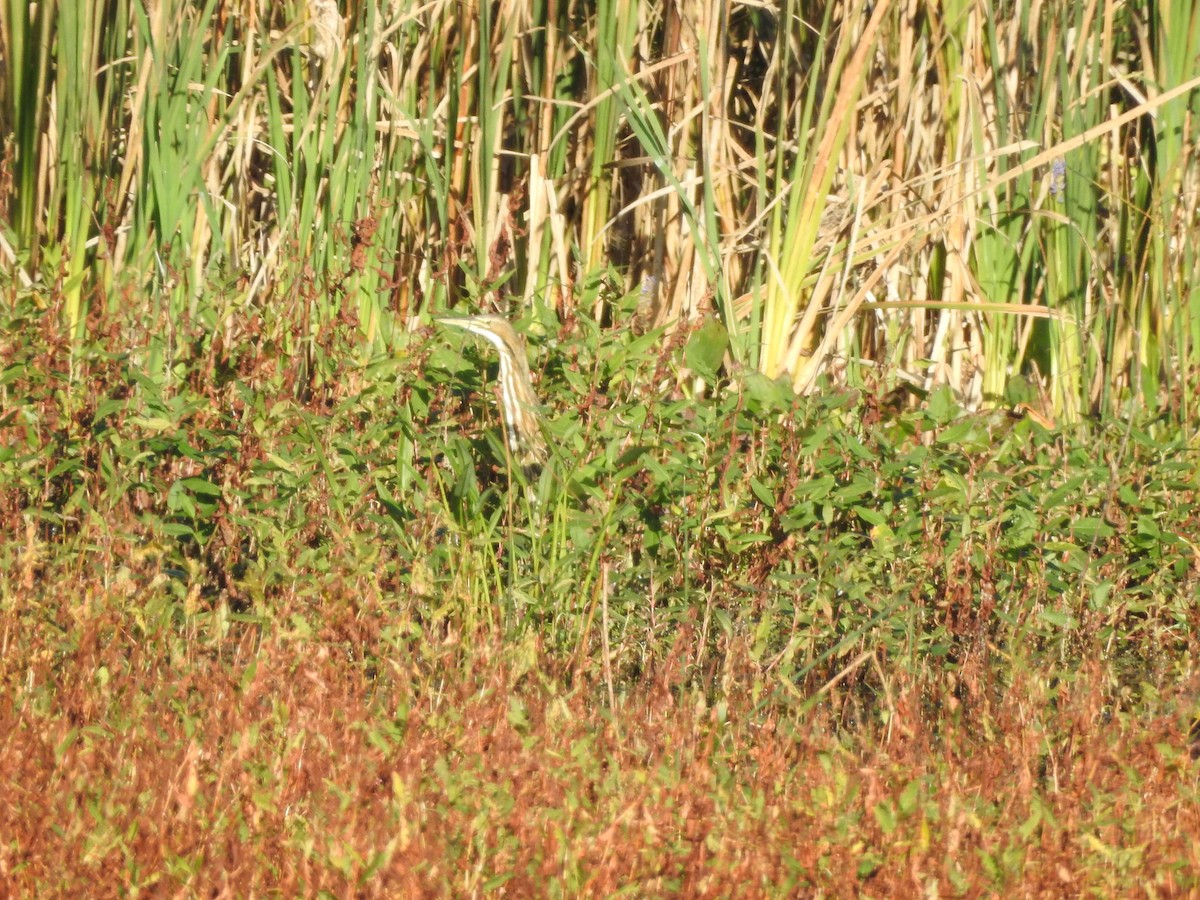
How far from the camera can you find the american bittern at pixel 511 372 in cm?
420

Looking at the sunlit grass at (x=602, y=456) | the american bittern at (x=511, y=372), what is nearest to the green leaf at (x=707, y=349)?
the sunlit grass at (x=602, y=456)

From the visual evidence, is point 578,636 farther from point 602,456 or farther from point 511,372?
point 511,372

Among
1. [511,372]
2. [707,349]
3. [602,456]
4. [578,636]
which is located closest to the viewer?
[578,636]

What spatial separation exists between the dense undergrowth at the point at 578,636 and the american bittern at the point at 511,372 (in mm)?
74

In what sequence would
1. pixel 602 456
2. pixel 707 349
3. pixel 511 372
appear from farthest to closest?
pixel 707 349
pixel 511 372
pixel 602 456

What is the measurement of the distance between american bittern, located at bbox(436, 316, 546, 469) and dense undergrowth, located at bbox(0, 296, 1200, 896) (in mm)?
74

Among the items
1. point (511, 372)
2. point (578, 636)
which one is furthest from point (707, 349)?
point (578, 636)

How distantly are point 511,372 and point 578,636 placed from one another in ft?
2.97

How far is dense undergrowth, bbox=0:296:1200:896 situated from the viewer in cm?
247

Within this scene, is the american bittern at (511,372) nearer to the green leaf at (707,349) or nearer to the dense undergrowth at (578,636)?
the dense undergrowth at (578,636)

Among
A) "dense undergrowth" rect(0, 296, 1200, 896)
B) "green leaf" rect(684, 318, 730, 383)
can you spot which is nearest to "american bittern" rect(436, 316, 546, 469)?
"dense undergrowth" rect(0, 296, 1200, 896)

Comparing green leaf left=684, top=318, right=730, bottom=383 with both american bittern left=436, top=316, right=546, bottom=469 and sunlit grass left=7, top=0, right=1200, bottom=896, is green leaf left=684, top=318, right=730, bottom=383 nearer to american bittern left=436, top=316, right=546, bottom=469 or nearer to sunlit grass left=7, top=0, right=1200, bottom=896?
sunlit grass left=7, top=0, right=1200, bottom=896

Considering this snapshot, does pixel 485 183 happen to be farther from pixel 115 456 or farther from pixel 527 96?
pixel 115 456

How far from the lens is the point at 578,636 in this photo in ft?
11.8
